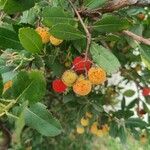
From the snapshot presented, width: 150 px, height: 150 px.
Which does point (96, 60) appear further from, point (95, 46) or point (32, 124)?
point (32, 124)

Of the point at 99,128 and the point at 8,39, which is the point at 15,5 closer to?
the point at 8,39

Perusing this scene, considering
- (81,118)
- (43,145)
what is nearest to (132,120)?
(81,118)

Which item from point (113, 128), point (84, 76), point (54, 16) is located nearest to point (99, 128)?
point (113, 128)

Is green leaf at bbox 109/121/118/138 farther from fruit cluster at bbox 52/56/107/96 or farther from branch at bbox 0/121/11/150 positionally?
fruit cluster at bbox 52/56/107/96

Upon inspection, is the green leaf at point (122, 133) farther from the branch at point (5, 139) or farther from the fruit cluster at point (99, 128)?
the branch at point (5, 139)

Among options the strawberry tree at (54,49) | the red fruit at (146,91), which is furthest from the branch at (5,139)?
the strawberry tree at (54,49)

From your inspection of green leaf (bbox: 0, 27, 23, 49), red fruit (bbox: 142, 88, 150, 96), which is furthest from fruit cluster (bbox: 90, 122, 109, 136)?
green leaf (bbox: 0, 27, 23, 49)
